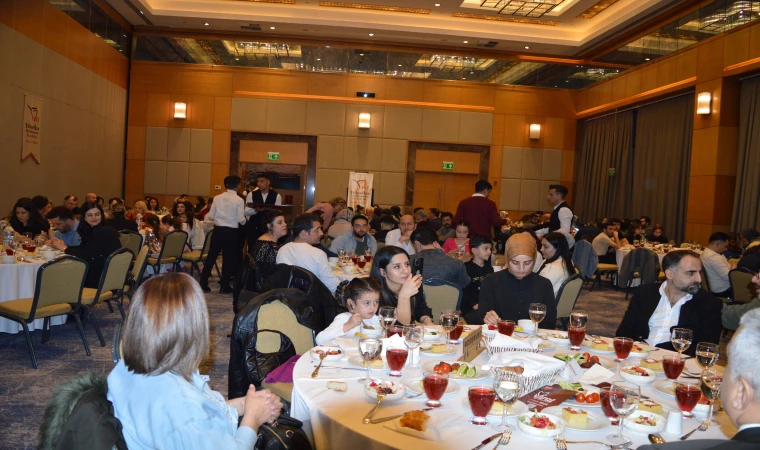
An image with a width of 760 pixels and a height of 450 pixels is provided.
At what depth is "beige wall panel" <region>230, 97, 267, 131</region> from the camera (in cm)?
1491

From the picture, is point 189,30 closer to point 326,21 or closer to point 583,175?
point 326,21

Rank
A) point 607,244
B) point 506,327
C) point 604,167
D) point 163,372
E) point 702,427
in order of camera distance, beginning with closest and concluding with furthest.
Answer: point 163,372
point 702,427
point 506,327
point 607,244
point 604,167

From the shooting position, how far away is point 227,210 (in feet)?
27.5

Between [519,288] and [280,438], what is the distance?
2215 mm

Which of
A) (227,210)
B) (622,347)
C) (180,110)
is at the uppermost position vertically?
(180,110)

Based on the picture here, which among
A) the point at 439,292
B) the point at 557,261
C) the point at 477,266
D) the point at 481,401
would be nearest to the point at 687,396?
the point at 481,401

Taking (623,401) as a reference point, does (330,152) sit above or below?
above

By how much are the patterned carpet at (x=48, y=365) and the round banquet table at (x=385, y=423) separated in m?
1.22

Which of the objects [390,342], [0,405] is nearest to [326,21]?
[0,405]

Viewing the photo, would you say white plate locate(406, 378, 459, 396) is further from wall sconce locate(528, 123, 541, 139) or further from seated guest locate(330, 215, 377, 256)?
wall sconce locate(528, 123, 541, 139)

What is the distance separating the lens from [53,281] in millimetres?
4734

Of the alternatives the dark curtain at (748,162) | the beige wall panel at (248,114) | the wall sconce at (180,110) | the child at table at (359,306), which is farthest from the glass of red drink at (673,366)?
the wall sconce at (180,110)

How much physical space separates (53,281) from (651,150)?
470 inches

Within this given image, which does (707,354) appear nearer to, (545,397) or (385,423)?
(545,397)
